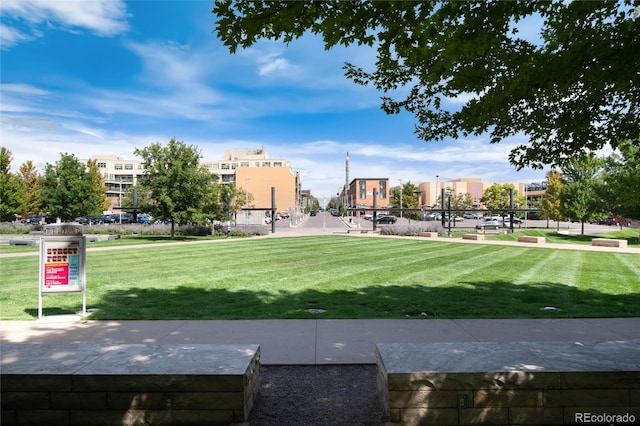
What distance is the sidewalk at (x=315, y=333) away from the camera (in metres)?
6.37

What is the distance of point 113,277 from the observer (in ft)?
42.9

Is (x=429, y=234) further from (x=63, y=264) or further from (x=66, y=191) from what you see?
(x=66, y=191)

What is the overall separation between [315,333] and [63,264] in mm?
5275

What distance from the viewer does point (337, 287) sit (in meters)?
11.5

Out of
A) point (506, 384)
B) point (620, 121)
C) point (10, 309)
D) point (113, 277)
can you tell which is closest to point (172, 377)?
point (506, 384)

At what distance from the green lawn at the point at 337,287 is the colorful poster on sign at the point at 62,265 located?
763mm

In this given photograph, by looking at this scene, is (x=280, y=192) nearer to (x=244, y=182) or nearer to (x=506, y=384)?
(x=244, y=182)

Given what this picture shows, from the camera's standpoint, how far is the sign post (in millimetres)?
8328

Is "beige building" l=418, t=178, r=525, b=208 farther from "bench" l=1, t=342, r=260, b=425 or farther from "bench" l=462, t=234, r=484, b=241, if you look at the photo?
"bench" l=1, t=342, r=260, b=425

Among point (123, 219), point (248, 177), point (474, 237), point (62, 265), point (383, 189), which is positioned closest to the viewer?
point (62, 265)

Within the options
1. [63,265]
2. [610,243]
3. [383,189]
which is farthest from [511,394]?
[383,189]

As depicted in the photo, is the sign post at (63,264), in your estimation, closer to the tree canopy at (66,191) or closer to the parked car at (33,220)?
the tree canopy at (66,191)

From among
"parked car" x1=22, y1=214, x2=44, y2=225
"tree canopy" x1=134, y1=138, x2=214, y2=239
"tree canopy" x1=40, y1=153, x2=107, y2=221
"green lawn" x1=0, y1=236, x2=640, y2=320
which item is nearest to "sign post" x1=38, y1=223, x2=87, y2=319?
"green lawn" x1=0, y1=236, x2=640, y2=320

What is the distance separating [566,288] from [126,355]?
11232 millimetres
